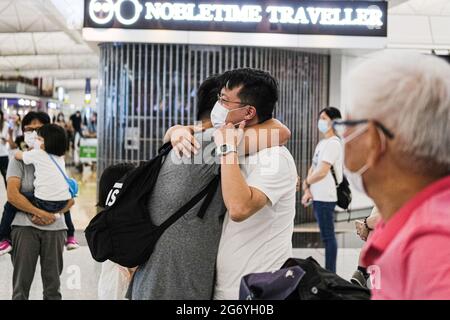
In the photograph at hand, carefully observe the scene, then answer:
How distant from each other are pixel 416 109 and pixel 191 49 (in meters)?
6.51

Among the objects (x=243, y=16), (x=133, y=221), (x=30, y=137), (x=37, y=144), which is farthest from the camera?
(x=243, y=16)

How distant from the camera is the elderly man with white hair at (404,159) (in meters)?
0.88

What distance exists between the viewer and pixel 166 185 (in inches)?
70.3

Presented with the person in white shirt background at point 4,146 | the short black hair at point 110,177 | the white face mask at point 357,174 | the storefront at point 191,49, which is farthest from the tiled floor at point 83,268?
the white face mask at point 357,174

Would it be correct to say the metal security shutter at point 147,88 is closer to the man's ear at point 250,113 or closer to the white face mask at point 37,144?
the white face mask at point 37,144

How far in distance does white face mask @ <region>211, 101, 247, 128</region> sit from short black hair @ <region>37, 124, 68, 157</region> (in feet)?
6.40

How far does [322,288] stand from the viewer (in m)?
1.31

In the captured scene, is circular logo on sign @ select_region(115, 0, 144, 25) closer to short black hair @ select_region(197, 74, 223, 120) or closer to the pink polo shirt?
short black hair @ select_region(197, 74, 223, 120)

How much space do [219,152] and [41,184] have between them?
209cm

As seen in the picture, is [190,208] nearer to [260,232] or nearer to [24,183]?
[260,232]

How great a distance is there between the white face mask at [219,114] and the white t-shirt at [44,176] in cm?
190

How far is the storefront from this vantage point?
675 centimetres

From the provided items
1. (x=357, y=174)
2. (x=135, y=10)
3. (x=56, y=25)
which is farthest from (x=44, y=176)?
(x=56, y=25)
